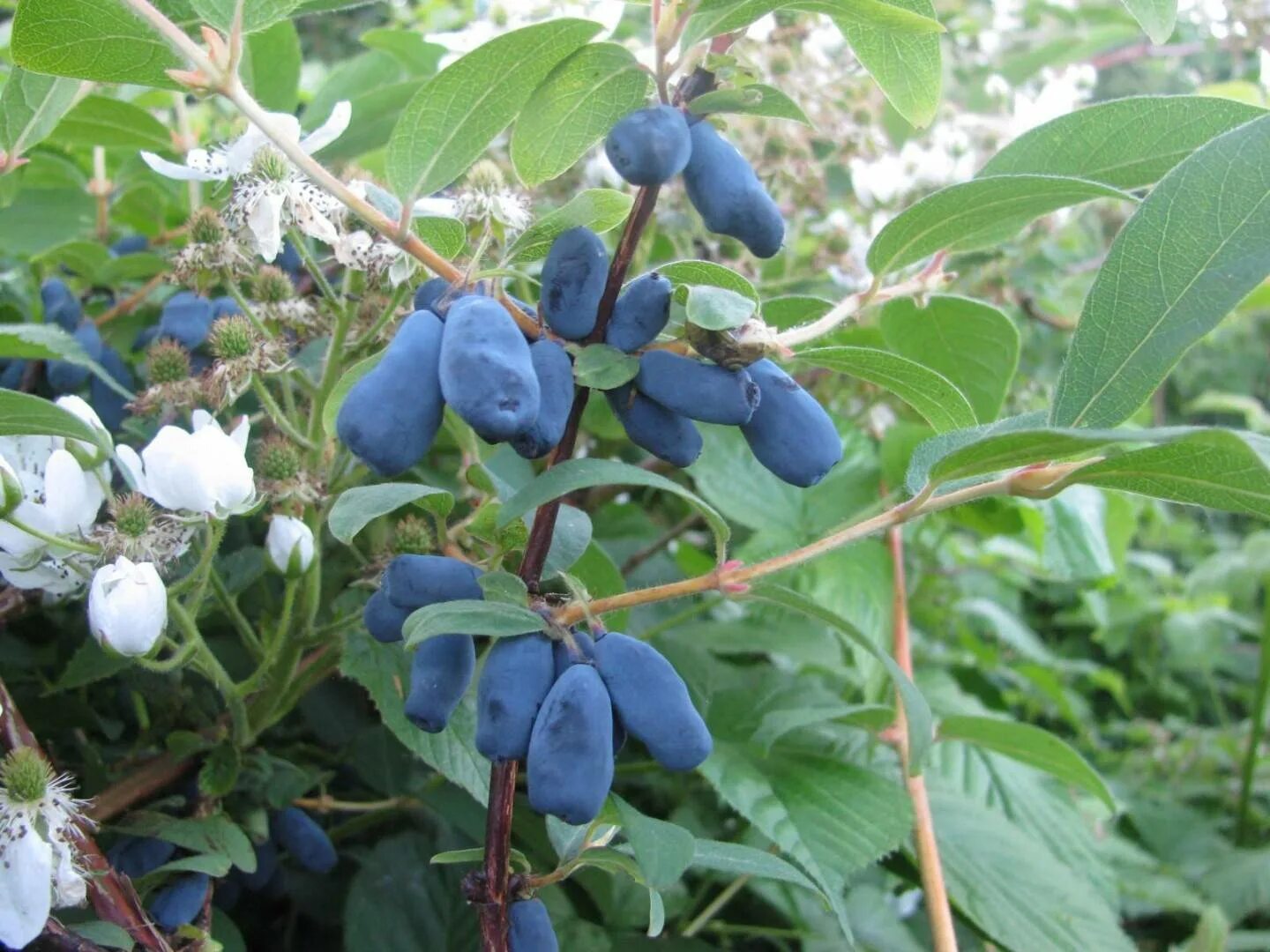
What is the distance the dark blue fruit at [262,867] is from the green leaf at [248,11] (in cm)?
43

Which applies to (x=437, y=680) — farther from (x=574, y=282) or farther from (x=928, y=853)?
(x=928, y=853)

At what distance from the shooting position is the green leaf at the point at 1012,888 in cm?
78

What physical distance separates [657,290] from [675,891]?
52 cm

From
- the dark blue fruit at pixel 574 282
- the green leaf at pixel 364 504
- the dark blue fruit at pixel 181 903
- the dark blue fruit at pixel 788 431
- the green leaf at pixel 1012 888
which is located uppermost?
the dark blue fruit at pixel 574 282

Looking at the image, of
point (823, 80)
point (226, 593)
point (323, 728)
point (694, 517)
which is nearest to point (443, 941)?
point (323, 728)

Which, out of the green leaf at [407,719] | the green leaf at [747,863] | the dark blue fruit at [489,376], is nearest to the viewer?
the dark blue fruit at [489,376]

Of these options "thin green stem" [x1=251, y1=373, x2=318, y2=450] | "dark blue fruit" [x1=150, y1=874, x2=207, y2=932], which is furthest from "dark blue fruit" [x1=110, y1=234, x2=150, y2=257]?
"dark blue fruit" [x1=150, y1=874, x2=207, y2=932]

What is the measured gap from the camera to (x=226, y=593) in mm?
597

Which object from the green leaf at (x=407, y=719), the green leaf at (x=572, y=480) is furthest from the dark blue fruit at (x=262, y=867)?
the green leaf at (x=572, y=480)

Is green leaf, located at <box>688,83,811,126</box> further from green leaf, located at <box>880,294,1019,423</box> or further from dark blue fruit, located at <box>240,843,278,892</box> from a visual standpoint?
dark blue fruit, located at <box>240,843,278,892</box>

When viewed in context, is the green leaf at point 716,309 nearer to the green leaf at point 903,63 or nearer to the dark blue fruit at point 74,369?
the green leaf at point 903,63

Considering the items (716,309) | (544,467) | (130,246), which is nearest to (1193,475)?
(716,309)

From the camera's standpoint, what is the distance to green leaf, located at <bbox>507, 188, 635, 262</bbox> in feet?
1.39

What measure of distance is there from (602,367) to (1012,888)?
594mm
